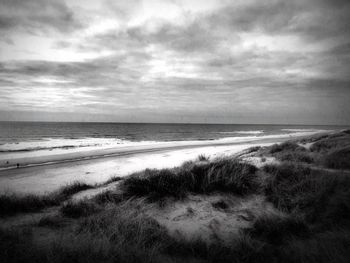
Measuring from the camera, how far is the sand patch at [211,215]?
411 cm

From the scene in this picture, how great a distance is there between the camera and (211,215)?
15.7 ft

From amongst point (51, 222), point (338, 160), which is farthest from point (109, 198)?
point (338, 160)

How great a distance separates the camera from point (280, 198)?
5.09 m

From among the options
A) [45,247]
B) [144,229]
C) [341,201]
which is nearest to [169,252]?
[144,229]

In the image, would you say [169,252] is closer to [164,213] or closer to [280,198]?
[164,213]

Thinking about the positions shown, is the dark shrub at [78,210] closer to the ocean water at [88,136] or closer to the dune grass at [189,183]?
the dune grass at [189,183]

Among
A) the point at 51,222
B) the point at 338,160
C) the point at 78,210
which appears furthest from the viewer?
the point at 338,160

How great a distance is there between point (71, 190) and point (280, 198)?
622cm

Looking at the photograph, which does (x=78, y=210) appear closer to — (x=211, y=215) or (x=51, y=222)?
(x=51, y=222)

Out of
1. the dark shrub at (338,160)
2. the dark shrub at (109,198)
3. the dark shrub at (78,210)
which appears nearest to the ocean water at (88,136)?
the dark shrub at (109,198)

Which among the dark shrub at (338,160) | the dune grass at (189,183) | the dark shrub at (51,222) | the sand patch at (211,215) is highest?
the dark shrub at (338,160)

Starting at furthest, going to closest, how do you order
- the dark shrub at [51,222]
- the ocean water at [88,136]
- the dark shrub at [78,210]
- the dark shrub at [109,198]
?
the ocean water at [88,136] < the dark shrub at [109,198] < the dark shrub at [78,210] < the dark shrub at [51,222]

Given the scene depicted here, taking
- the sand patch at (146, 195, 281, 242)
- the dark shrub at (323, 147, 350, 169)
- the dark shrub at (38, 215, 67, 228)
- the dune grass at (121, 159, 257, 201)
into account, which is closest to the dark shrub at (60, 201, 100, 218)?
the dark shrub at (38, 215, 67, 228)

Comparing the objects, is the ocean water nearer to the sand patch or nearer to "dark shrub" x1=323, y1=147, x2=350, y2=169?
the sand patch
